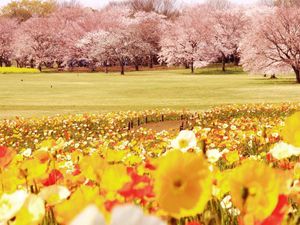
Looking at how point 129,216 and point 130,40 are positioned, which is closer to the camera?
point 129,216

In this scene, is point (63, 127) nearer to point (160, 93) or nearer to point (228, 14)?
point (160, 93)

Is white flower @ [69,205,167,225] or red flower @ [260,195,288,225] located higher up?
white flower @ [69,205,167,225]

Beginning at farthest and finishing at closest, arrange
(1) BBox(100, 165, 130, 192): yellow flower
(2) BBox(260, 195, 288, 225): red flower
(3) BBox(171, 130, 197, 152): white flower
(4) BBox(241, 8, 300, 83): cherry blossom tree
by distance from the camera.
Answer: (4) BBox(241, 8, 300, 83): cherry blossom tree, (3) BBox(171, 130, 197, 152): white flower, (1) BBox(100, 165, 130, 192): yellow flower, (2) BBox(260, 195, 288, 225): red flower

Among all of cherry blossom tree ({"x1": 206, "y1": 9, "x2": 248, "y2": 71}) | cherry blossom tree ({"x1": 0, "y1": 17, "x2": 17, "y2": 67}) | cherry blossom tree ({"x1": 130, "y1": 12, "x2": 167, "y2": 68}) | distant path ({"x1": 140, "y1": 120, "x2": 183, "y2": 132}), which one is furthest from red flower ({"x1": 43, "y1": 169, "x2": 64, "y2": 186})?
cherry blossom tree ({"x1": 0, "y1": 17, "x2": 17, "y2": 67})

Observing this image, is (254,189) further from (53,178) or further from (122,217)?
(53,178)

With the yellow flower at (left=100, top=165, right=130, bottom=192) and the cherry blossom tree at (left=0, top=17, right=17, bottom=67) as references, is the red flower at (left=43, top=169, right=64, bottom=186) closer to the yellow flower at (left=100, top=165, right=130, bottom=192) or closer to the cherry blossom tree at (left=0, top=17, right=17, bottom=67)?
the yellow flower at (left=100, top=165, right=130, bottom=192)

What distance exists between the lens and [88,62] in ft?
226

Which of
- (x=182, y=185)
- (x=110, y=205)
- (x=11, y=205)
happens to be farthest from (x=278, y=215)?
(x=11, y=205)

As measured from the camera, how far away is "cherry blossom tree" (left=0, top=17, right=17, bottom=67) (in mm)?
74438

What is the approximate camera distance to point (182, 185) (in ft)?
3.03

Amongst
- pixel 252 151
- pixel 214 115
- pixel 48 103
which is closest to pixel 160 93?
pixel 48 103

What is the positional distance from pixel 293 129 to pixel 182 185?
60 cm

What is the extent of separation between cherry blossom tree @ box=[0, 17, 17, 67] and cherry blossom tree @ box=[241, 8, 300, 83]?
46166 millimetres

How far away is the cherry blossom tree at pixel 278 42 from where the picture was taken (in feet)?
113
